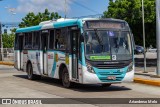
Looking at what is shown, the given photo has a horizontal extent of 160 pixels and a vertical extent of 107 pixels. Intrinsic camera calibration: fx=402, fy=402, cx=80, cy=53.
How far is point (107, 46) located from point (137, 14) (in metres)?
18.9

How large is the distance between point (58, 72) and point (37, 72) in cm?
308

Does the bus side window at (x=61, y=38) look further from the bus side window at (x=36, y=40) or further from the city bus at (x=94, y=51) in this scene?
the bus side window at (x=36, y=40)

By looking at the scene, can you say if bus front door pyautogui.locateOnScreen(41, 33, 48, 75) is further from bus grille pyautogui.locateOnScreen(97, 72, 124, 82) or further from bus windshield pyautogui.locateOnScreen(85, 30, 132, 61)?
bus grille pyautogui.locateOnScreen(97, 72, 124, 82)

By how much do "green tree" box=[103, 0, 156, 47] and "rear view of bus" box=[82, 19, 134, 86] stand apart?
700 inches

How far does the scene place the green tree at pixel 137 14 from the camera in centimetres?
3347

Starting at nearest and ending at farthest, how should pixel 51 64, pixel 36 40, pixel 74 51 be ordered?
pixel 74 51 → pixel 51 64 → pixel 36 40

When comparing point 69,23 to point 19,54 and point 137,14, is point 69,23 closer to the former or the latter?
point 19,54

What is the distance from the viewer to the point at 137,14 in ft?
111

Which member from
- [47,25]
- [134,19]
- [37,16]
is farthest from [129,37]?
[37,16]

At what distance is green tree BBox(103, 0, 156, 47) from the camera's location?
33.5 meters

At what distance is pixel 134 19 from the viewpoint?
34281 millimetres

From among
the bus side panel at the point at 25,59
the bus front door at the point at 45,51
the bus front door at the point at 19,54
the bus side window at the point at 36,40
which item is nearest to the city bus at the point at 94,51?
the bus front door at the point at 45,51

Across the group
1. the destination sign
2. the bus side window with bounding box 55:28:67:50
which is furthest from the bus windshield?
the bus side window with bounding box 55:28:67:50

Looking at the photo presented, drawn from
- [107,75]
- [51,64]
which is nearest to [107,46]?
[107,75]
